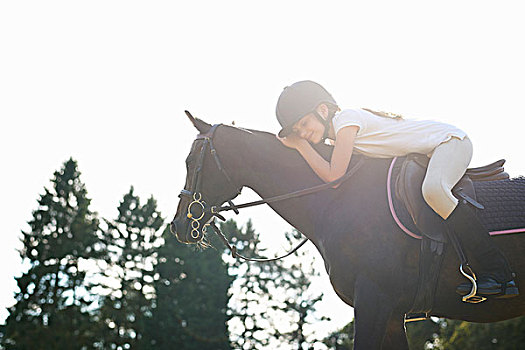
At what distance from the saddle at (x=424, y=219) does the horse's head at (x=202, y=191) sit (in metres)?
1.80

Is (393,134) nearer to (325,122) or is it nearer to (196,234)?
(325,122)

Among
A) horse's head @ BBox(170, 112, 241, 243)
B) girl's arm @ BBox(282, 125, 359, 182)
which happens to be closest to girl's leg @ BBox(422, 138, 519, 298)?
girl's arm @ BBox(282, 125, 359, 182)

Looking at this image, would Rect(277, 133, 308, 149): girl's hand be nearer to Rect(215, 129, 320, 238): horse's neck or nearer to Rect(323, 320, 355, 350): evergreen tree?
Rect(215, 129, 320, 238): horse's neck

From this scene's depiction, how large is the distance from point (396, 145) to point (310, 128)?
78cm

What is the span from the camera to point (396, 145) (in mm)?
4840

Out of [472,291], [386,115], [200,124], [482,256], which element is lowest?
[472,291]

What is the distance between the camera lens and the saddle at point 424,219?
4582 millimetres

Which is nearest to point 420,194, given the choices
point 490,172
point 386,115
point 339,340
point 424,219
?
point 424,219

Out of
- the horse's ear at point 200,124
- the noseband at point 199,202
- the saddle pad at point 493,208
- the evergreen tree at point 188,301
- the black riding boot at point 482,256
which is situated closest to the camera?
the black riding boot at point 482,256

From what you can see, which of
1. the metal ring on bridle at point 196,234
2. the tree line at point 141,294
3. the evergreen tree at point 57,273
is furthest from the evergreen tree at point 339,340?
the metal ring on bridle at point 196,234

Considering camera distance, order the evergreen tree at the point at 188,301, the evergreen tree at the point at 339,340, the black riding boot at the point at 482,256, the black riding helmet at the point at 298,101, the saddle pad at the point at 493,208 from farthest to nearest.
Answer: the evergreen tree at the point at 339,340 < the evergreen tree at the point at 188,301 < the black riding helmet at the point at 298,101 < the saddle pad at the point at 493,208 < the black riding boot at the point at 482,256

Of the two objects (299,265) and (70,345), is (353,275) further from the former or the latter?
(299,265)

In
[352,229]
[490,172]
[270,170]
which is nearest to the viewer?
[352,229]

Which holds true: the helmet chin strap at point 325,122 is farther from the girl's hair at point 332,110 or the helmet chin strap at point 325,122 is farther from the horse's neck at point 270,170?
the horse's neck at point 270,170
